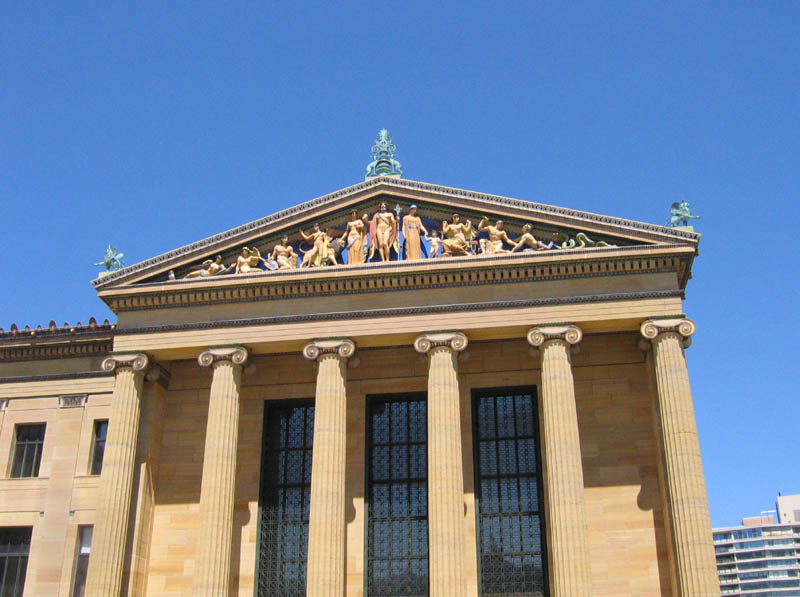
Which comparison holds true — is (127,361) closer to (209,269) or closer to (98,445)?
(209,269)

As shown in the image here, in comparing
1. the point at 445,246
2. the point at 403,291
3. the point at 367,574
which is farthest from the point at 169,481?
the point at 445,246

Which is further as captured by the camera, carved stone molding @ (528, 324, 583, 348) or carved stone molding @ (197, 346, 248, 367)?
carved stone molding @ (197, 346, 248, 367)

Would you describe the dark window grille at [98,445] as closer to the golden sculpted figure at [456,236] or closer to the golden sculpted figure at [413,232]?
the golden sculpted figure at [413,232]

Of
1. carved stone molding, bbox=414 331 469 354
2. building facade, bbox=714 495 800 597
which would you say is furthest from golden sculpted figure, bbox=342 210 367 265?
building facade, bbox=714 495 800 597

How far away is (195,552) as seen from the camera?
→ 104 ft

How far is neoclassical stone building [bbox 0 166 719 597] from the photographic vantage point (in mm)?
30156

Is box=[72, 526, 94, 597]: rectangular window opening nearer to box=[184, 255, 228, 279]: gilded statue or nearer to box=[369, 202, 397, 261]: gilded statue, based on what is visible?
box=[184, 255, 228, 279]: gilded statue

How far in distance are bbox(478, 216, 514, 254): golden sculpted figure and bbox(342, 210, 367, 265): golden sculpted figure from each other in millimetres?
4218

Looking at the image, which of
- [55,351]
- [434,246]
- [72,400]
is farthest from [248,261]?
[55,351]

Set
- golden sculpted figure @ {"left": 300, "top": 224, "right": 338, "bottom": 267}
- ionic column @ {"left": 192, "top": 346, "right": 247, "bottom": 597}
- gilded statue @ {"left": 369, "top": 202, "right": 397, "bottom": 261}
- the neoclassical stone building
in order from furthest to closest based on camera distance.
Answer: golden sculpted figure @ {"left": 300, "top": 224, "right": 338, "bottom": 267} → gilded statue @ {"left": 369, "top": 202, "right": 397, "bottom": 261} → the neoclassical stone building → ionic column @ {"left": 192, "top": 346, "right": 247, "bottom": 597}

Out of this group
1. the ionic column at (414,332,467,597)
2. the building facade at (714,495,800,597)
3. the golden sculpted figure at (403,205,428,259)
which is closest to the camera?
the ionic column at (414,332,467,597)

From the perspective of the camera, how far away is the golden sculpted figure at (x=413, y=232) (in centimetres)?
3275

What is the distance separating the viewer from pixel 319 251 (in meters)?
33.4

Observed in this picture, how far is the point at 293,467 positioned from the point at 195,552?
15.6 ft
